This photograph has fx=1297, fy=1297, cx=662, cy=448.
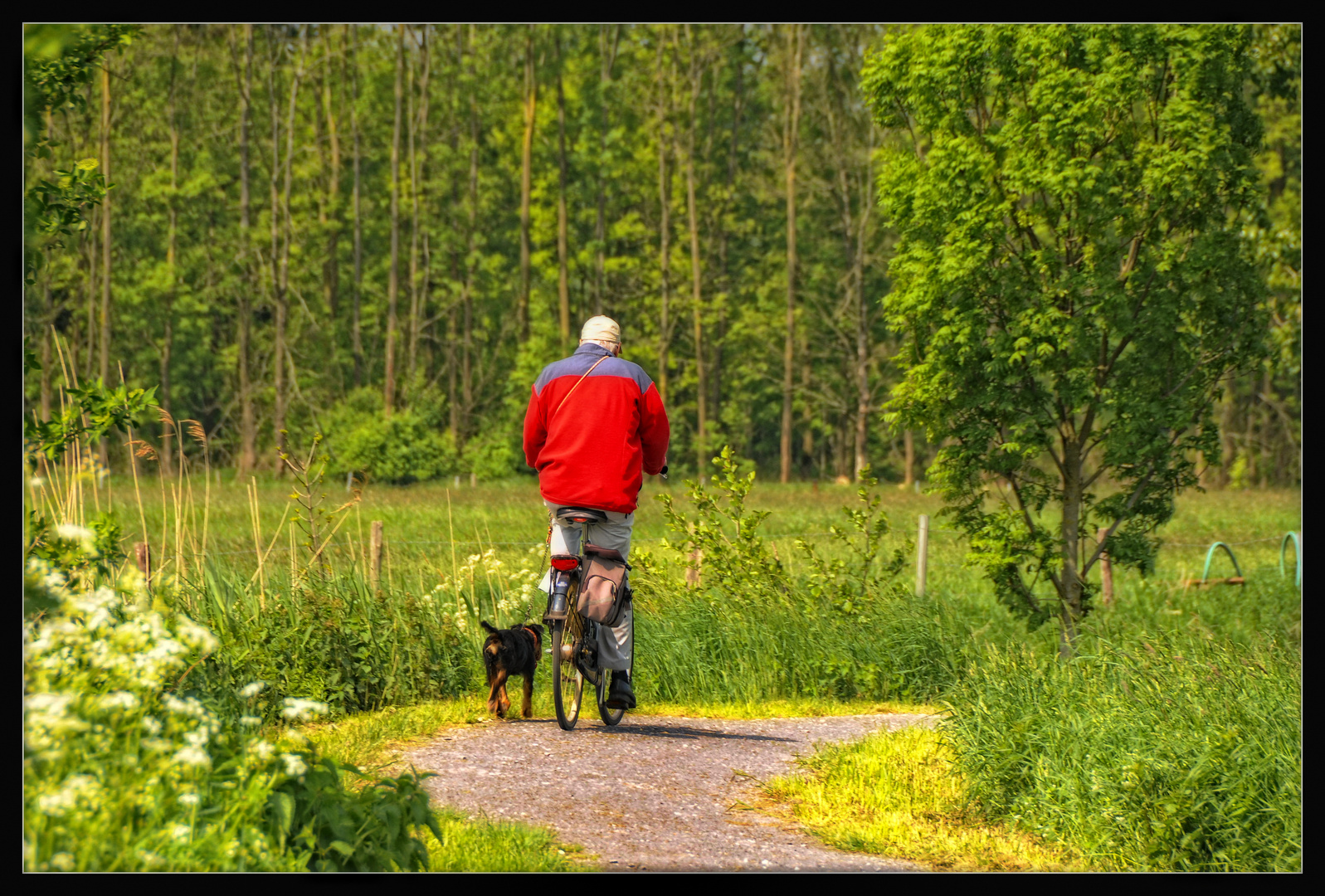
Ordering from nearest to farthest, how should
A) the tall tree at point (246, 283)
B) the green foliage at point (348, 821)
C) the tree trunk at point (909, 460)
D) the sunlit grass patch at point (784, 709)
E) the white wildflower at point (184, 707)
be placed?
the white wildflower at point (184, 707) < the green foliage at point (348, 821) < the sunlit grass patch at point (784, 709) < the tall tree at point (246, 283) < the tree trunk at point (909, 460)

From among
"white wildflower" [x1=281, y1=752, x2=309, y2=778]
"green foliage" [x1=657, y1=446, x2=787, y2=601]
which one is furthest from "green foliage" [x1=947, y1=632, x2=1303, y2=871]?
"white wildflower" [x1=281, y1=752, x2=309, y2=778]

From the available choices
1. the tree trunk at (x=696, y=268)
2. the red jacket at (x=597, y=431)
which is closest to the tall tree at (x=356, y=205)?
the tree trunk at (x=696, y=268)

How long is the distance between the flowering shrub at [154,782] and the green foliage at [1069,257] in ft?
21.1

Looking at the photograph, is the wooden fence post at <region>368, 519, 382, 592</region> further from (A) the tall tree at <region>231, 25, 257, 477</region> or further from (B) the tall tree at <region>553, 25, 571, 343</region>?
(B) the tall tree at <region>553, 25, 571, 343</region>

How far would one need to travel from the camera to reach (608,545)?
6.82 m

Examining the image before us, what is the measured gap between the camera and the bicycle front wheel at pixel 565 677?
6648mm

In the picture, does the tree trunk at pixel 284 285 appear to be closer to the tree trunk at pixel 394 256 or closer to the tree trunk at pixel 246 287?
the tree trunk at pixel 246 287

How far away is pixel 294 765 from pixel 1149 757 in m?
3.66

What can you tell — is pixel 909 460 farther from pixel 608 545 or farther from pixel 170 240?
pixel 608 545

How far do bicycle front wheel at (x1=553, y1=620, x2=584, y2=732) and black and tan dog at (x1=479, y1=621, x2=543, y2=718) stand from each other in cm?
28

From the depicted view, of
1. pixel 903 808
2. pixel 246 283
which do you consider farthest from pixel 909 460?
pixel 903 808

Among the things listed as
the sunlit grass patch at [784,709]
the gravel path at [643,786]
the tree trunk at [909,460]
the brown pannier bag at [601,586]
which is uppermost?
the brown pannier bag at [601,586]

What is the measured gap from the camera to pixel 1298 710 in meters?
5.75

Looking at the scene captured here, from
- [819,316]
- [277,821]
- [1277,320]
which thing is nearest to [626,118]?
[819,316]
